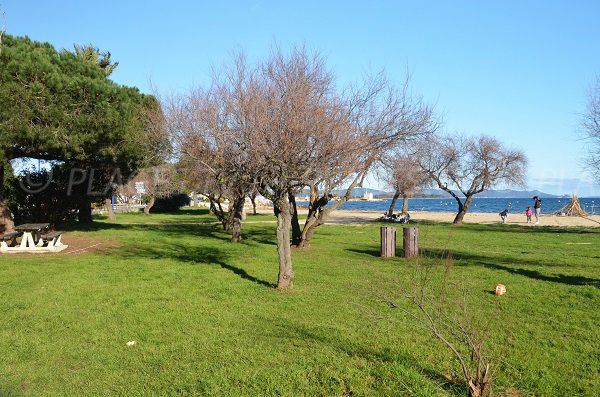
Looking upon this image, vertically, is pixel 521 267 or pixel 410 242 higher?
pixel 410 242

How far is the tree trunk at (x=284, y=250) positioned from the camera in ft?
30.2

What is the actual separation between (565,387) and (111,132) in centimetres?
1417

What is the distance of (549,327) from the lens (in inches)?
262

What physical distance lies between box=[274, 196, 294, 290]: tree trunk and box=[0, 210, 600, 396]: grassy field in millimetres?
301

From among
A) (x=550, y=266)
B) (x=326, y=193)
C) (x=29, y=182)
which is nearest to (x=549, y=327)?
(x=550, y=266)

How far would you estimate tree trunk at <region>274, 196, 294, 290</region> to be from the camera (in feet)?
30.2

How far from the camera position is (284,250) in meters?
9.31

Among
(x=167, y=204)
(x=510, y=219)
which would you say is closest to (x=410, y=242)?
(x=510, y=219)

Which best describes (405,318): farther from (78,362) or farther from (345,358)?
(78,362)

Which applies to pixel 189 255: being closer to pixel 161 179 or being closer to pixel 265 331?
pixel 265 331

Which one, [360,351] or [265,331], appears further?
[265,331]

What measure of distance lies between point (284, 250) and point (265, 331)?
304 centimetres

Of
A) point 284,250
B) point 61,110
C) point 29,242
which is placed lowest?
point 29,242

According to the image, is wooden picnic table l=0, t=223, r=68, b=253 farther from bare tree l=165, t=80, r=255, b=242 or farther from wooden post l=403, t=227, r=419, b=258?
wooden post l=403, t=227, r=419, b=258
